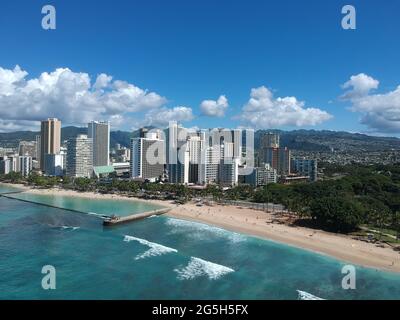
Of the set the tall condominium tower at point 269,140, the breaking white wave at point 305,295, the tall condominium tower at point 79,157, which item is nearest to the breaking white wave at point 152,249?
the breaking white wave at point 305,295

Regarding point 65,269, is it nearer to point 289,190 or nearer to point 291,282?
point 291,282

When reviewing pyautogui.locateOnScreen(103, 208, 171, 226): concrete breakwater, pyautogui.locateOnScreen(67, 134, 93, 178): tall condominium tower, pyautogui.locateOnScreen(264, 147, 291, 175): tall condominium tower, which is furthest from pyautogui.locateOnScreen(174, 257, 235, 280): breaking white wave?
pyautogui.locateOnScreen(264, 147, 291, 175): tall condominium tower

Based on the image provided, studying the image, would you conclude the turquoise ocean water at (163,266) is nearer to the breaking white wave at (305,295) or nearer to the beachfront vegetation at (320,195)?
the breaking white wave at (305,295)

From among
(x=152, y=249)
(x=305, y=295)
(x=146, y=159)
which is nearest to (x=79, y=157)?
(x=146, y=159)

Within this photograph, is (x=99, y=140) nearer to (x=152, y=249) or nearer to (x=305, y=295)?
(x=152, y=249)

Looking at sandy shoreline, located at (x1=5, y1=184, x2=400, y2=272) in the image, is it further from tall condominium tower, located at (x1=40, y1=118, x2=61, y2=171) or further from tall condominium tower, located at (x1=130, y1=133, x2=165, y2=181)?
tall condominium tower, located at (x1=40, y1=118, x2=61, y2=171)
